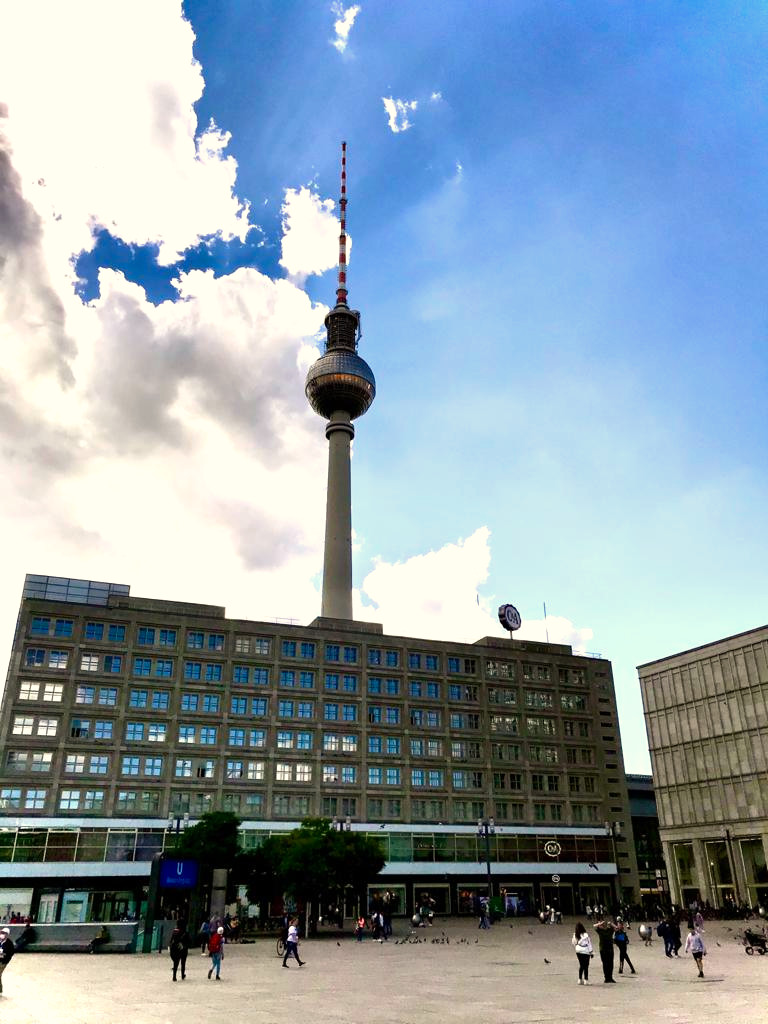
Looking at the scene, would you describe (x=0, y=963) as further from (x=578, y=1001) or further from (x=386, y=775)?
(x=386, y=775)

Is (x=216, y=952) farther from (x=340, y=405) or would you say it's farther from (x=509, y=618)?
(x=340, y=405)

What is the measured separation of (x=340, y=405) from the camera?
124m

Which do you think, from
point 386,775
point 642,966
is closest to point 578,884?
point 386,775

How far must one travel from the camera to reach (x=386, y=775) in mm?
82500

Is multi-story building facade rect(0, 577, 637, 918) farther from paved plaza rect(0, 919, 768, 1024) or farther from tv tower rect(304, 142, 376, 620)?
paved plaza rect(0, 919, 768, 1024)

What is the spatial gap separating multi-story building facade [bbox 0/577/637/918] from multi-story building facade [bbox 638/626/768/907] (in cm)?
602

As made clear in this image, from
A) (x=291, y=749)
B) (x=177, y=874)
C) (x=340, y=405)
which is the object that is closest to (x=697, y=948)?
(x=177, y=874)

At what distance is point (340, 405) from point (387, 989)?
342 ft

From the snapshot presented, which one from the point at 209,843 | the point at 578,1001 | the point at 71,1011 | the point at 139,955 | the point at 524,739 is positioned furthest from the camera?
the point at 524,739

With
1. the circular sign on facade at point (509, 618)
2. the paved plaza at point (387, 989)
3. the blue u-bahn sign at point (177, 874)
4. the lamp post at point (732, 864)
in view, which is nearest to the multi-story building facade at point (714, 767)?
the lamp post at point (732, 864)

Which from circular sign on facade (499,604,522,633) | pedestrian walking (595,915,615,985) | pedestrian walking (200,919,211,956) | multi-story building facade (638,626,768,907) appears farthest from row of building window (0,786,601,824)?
pedestrian walking (595,915,615,985)

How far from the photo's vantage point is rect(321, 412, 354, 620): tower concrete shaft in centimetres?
10788

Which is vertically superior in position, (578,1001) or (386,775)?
(386,775)

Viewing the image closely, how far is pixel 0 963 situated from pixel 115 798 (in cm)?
5234
